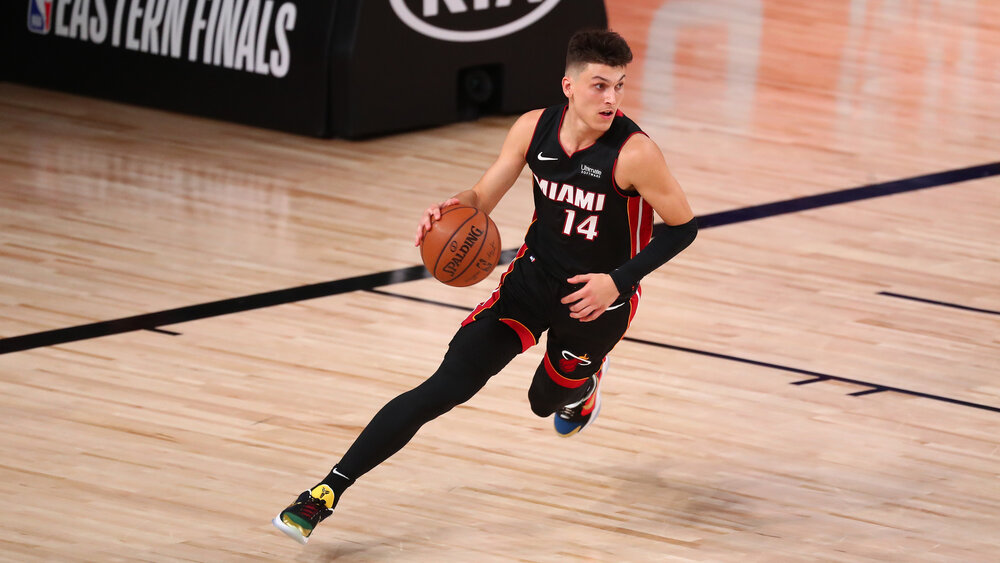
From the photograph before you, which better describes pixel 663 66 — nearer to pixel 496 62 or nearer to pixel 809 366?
pixel 496 62

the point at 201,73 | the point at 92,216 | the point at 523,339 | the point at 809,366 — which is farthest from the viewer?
the point at 201,73

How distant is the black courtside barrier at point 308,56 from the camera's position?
8438 mm

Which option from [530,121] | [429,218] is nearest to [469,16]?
[530,121]

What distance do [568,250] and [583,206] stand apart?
0.14m

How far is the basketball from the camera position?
13.8 ft

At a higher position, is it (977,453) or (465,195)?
(465,195)

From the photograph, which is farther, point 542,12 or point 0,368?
point 542,12

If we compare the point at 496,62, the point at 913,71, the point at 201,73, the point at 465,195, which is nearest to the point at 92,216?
the point at 201,73

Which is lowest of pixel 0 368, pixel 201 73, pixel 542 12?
pixel 0 368

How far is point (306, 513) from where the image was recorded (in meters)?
4.00

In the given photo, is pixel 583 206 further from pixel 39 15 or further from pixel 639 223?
pixel 39 15

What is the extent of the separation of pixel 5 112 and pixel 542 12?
310 cm

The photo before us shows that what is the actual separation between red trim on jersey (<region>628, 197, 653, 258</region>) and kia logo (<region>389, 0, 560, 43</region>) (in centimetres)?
440

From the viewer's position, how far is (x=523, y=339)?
4.27 meters
